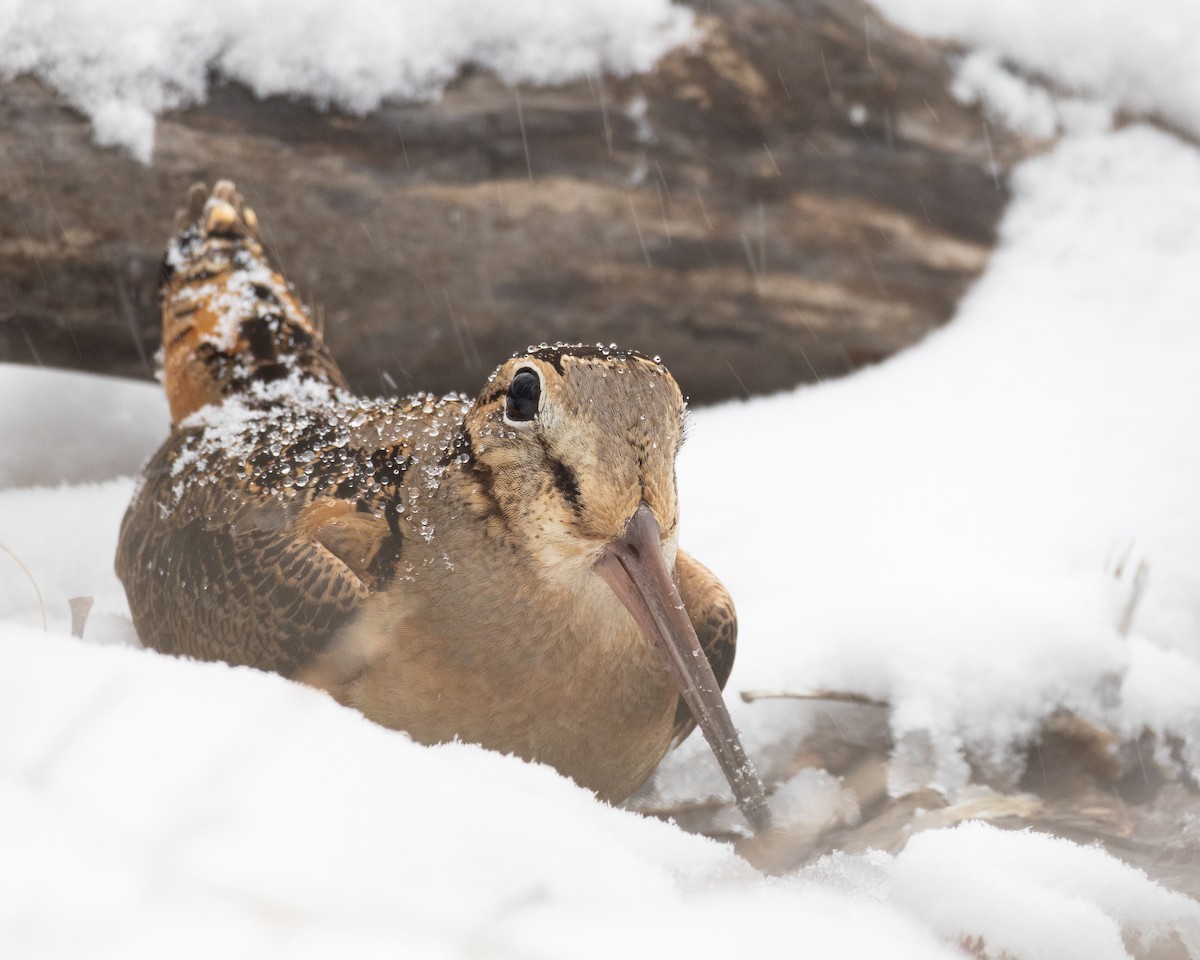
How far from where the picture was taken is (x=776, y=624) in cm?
266

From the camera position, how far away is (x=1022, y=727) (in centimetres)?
251

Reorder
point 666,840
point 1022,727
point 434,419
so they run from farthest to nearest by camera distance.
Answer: point 1022,727, point 434,419, point 666,840

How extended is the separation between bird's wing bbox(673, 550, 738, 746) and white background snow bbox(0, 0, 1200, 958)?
30 centimetres

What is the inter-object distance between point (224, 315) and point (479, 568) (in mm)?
1183

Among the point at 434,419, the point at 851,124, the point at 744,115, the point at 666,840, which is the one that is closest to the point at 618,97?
the point at 744,115

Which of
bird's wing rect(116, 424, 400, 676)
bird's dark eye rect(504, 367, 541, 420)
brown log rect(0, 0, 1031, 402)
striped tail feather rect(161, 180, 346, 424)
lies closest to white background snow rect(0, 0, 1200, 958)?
brown log rect(0, 0, 1031, 402)

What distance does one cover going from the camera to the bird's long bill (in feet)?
5.85

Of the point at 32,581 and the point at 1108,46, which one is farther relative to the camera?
the point at 1108,46

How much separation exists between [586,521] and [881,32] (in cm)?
239

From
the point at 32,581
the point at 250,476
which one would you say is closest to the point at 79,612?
the point at 32,581

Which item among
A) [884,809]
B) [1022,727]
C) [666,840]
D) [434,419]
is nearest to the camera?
→ [666,840]

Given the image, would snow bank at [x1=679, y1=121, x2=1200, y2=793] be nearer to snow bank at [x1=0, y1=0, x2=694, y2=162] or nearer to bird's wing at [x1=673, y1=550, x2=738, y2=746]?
bird's wing at [x1=673, y1=550, x2=738, y2=746]

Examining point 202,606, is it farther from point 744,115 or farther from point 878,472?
point 744,115

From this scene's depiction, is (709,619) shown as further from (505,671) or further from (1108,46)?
(1108,46)
